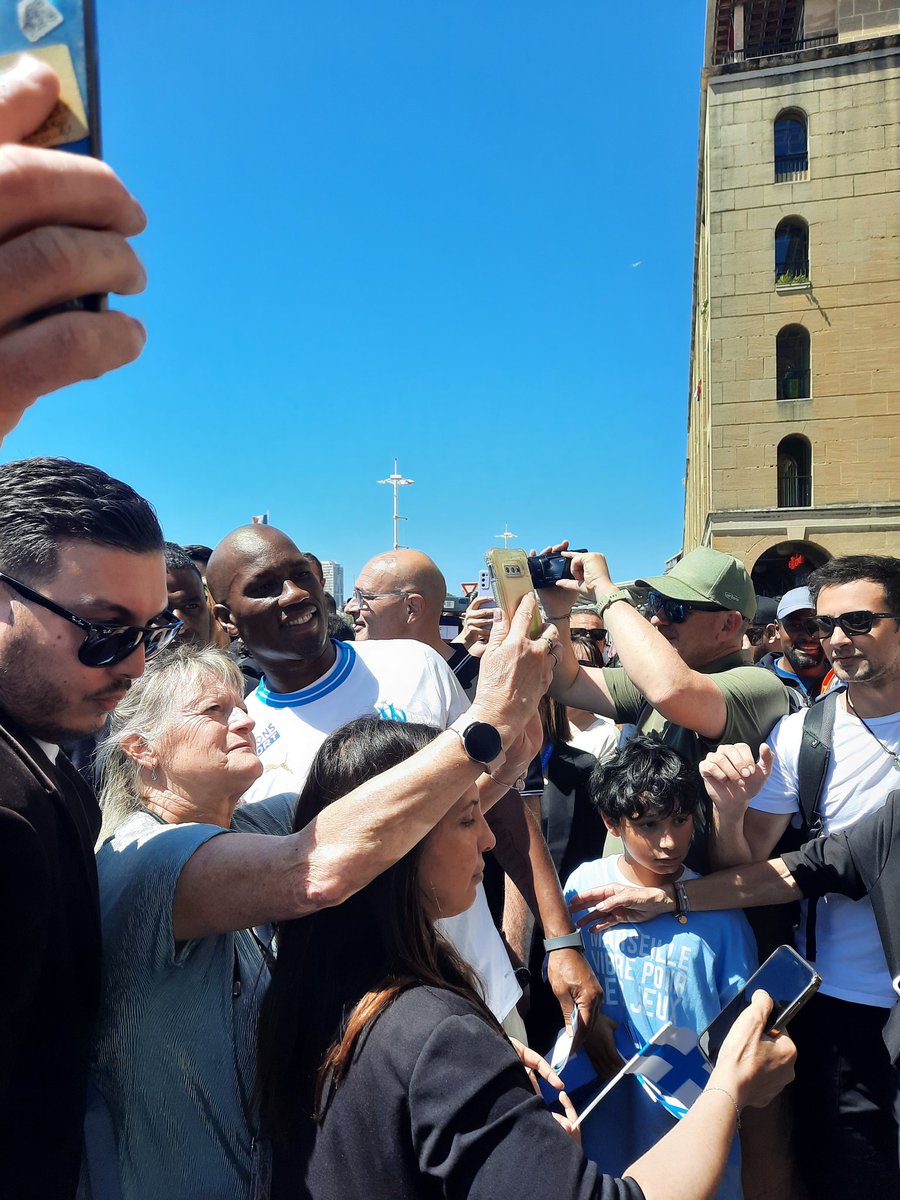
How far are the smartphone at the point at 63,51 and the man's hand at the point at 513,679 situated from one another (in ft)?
3.70

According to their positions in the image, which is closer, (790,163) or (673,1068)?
(673,1068)

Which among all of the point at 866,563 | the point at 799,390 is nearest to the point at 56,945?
the point at 866,563

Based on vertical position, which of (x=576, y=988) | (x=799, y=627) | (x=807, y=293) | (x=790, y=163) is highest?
(x=790, y=163)

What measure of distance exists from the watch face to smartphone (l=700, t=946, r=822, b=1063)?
103cm

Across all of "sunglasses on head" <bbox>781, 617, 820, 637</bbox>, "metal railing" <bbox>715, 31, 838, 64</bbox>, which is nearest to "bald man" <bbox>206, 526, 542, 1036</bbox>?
"sunglasses on head" <bbox>781, 617, 820, 637</bbox>

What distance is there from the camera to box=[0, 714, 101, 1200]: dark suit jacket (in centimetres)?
123

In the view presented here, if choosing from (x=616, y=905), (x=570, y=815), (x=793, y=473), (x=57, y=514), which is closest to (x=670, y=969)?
(x=616, y=905)

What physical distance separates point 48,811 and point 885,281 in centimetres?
2308

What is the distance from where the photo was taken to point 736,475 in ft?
66.9

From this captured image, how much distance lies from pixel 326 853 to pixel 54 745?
1.96ft

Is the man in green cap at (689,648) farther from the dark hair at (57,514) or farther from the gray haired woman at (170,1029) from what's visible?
the dark hair at (57,514)

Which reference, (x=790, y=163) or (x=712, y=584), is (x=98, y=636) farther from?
(x=790, y=163)

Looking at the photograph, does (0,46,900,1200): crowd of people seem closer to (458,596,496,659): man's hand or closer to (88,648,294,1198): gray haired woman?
(88,648,294,1198): gray haired woman

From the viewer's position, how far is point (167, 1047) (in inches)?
58.6
